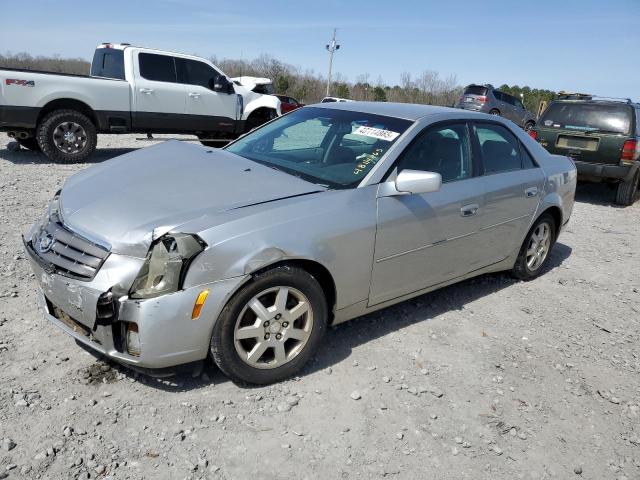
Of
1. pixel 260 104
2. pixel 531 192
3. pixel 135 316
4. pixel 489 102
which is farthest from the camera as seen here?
pixel 489 102

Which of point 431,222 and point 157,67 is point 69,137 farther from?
point 431,222

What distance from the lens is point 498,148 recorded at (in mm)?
4297

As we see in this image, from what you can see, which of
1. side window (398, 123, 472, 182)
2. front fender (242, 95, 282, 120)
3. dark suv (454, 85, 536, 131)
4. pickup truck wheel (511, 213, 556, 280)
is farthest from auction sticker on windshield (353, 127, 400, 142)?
dark suv (454, 85, 536, 131)

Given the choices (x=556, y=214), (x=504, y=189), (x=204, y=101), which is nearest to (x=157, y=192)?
(x=504, y=189)

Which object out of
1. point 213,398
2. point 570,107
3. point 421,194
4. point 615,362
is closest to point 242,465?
point 213,398

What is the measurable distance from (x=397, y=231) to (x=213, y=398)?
59.8 inches

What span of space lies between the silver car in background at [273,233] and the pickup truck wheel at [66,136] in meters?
5.42

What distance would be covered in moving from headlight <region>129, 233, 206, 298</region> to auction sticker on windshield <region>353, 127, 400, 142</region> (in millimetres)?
1598

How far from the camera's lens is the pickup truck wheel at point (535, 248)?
478 cm

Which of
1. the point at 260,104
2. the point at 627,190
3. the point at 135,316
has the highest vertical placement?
the point at 260,104

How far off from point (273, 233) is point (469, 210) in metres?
1.76

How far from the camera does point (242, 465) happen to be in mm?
2357

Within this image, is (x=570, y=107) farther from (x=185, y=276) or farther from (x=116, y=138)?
(x=116, y=138)

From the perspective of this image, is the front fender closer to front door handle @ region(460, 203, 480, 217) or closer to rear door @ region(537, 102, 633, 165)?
rear door @ region(537, 102, 633, 165)
